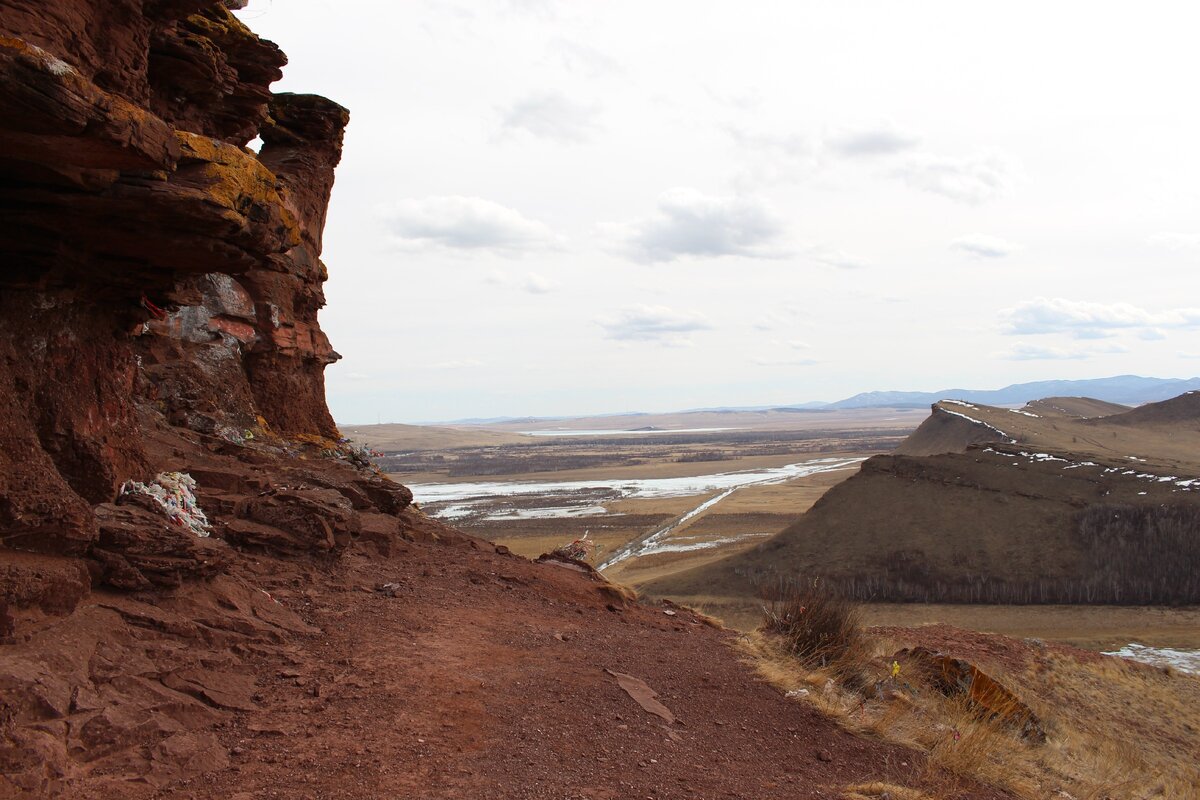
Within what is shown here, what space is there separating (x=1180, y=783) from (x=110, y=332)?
15378 millimetres

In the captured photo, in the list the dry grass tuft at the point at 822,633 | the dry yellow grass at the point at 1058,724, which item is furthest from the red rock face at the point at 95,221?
the dry grass tuft at the point at 822,633

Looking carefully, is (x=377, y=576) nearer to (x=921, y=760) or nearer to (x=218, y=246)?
(x=218, y=246)

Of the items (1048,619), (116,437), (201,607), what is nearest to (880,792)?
(201,607)

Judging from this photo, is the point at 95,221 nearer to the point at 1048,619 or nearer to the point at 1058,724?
the point at 1058,724

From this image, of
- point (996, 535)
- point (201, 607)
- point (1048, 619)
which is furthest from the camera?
point (996, 535)

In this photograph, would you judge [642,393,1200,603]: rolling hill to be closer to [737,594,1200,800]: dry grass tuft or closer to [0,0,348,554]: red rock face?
[737,594,1200,800]: dry grass tuft

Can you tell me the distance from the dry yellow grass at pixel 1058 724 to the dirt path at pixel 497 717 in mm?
557

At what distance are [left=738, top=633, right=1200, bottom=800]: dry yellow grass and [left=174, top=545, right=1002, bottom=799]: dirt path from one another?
0.56m

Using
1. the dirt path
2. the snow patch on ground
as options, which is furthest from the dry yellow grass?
the snow patch on ground

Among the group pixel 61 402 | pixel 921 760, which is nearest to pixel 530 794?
pixel 921 760

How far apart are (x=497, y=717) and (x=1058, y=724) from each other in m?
11.2

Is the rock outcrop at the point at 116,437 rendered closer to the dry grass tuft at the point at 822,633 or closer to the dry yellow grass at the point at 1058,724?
the dry yellow grass at the point at 1058,724

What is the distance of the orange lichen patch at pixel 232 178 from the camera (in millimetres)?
7451

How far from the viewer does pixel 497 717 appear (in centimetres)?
691
